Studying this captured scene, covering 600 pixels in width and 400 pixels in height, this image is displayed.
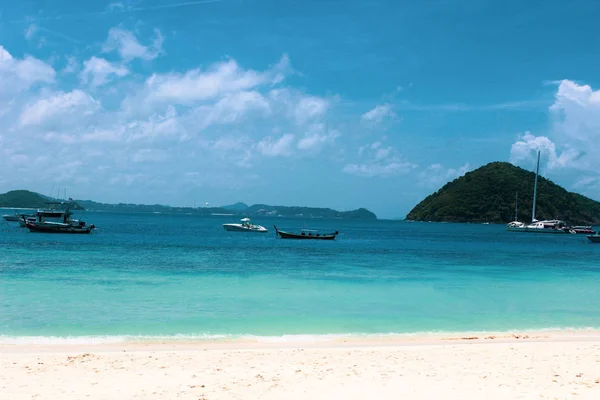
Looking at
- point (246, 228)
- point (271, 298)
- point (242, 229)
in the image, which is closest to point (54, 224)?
point (246, 228)

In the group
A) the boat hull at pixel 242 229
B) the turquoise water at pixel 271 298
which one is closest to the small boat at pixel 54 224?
the boat hull at pixel 242 229

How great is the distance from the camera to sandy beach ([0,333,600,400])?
29.8 ft

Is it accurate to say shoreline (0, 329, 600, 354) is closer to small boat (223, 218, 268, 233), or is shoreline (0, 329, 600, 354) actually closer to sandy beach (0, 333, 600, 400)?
sandy beach (0, 333, 600, 400)

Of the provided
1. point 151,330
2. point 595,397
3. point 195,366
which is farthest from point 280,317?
point 595,397

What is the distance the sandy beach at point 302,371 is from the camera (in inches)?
357

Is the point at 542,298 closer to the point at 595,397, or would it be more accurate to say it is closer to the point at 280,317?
the point at 280,317

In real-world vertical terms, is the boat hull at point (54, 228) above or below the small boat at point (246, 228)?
below

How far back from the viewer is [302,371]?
35.0ft

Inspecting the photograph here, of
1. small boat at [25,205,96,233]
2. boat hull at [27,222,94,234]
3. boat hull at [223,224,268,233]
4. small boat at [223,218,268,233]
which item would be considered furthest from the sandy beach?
small boat at [223,218,268,233]

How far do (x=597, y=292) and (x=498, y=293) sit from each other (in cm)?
536

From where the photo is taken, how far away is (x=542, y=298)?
24.8 metres

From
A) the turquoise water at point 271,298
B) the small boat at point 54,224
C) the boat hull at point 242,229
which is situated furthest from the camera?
the boat hull at point 242,229

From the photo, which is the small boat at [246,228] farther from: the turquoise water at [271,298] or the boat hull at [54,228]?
the turquoise water at [271,298]

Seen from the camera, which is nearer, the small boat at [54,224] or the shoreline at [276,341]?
the shoreline at [276,341]
